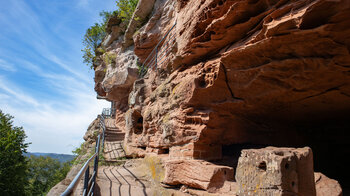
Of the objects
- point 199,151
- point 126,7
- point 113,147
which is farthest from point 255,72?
point 126,7

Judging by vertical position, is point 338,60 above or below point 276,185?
above

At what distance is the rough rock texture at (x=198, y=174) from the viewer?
152 inches

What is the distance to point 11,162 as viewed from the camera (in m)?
14.4

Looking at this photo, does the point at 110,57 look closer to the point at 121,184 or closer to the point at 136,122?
the point at 136,122

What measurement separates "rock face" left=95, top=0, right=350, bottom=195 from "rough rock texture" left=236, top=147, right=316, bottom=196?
1.3 inches

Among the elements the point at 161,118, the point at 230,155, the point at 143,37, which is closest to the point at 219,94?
the point at 230,155

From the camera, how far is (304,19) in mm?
3086

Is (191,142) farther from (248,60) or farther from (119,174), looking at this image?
(119,174)

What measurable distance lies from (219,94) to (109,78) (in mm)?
12215

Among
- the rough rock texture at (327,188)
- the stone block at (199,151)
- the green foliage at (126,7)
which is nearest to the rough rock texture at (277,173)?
the rough rock texture at (327,188)

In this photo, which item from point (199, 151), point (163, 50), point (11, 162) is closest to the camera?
point (199, 151)

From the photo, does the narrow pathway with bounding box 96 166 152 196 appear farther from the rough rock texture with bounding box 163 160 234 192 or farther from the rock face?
the rock face

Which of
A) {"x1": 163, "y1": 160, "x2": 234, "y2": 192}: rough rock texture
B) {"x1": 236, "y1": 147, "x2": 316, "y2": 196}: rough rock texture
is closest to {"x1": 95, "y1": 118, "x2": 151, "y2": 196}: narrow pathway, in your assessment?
{"x1": 163, "y1": 160, "x2": 234, "y2": 192}: rough rock texture

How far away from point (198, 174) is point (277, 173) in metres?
2.01
